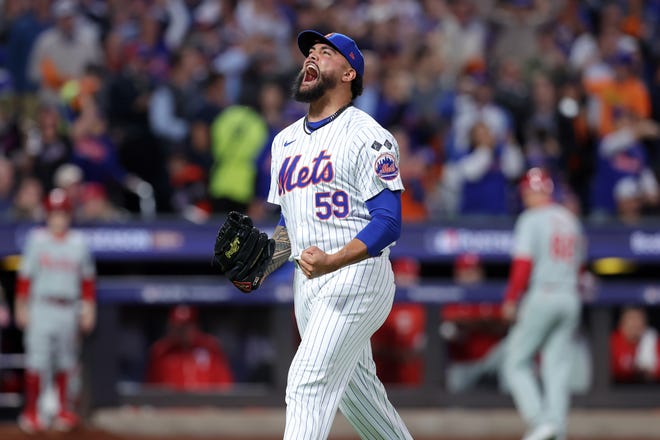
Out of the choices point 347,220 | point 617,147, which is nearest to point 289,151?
point 347,220

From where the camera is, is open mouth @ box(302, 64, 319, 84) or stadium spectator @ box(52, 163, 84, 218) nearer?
open mouth @ box(302, 64, 319, 84)

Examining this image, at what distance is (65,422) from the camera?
34.6 feet

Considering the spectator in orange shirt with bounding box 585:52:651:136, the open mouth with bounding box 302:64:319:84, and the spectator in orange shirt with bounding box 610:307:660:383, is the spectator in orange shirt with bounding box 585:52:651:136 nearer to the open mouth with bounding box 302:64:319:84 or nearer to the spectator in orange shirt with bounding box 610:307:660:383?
the spectator in orange shirt with bounding box 610:307:660:383

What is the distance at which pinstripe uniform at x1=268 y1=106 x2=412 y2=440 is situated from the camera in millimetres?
5023

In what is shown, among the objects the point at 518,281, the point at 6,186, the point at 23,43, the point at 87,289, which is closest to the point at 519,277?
the point at 518,281

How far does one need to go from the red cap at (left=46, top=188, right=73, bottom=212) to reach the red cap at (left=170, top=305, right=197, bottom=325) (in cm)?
130

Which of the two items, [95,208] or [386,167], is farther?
[95,208]

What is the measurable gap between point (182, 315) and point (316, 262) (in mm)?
6264

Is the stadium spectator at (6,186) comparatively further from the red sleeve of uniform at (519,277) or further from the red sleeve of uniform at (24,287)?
the red sleeve of uniform at (519,277)

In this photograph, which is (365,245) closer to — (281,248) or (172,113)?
(281,248)

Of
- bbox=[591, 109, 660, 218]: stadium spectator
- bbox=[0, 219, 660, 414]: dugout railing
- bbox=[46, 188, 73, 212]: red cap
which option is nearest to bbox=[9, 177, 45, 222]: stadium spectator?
bbox=[0, 219, 660, 414]: dugout railing

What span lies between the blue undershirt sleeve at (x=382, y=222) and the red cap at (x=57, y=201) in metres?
5.99

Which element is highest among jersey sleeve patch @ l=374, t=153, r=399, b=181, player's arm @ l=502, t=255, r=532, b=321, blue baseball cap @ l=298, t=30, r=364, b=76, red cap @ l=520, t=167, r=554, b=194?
blue baseball cap @ l=298, t=30, r=364, b=76

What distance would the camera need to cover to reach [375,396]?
17.5 ft
